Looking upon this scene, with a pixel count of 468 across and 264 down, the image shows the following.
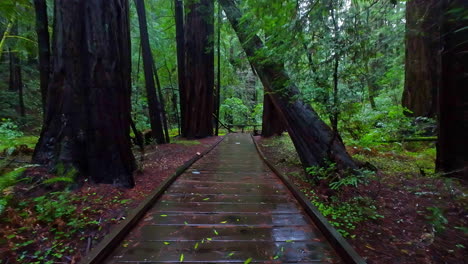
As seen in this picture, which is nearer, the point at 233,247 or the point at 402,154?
the point at 233,247

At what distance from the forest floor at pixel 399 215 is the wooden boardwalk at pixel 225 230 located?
365 millimetres

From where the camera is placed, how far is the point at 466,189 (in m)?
3.00

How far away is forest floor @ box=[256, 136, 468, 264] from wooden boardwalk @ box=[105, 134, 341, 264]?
37 cm

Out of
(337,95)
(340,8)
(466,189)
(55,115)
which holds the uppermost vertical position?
(340,8)

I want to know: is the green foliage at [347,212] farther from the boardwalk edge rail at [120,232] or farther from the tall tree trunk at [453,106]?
the boardwalk edge rail at [120,232]

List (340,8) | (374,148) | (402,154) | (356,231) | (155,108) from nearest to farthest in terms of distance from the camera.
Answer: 1. (356,231)
2. (340,8)
3. (402,154)
4. (374,148)
5. (155,108)

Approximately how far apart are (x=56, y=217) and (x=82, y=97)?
1825 mm

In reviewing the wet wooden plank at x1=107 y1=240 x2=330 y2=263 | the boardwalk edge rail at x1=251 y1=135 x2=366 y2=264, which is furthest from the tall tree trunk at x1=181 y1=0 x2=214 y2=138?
the wet wooden plank at x1=107 y1=240 x2=330 y2=263

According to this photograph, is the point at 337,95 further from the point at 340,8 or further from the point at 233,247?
the point at 233,247

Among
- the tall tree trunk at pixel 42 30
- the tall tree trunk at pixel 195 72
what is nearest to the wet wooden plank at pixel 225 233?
the tall tree trunk at pixel 42 30

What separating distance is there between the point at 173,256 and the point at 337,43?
11.6 ft

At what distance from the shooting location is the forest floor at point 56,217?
7.29 ft

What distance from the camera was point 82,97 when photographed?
3.69 metres

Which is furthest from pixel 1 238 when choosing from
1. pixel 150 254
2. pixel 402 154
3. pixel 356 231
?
pixel 402 154
